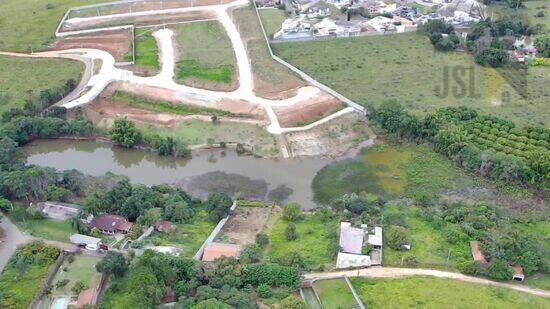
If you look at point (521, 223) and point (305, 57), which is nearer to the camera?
point (521, 223)

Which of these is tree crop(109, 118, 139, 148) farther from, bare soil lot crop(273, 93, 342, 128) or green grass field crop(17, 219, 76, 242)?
bare soil lot crop(273, 93, 342, 128)

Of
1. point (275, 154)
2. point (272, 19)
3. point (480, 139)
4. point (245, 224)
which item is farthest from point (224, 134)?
point (272, 19)

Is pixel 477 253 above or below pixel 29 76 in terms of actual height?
below

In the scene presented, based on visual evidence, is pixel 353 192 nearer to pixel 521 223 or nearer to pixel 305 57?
pixel 521 223

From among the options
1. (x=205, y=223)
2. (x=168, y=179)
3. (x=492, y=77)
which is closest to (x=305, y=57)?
(x=492, y=77)

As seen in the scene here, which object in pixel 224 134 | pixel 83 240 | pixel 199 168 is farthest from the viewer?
pixel 224 134

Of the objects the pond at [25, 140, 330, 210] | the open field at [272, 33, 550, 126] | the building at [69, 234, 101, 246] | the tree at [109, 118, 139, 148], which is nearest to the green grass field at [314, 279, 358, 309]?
the pond at [25, 140, 330, 210]

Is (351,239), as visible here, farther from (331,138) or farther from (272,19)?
(272,19)
